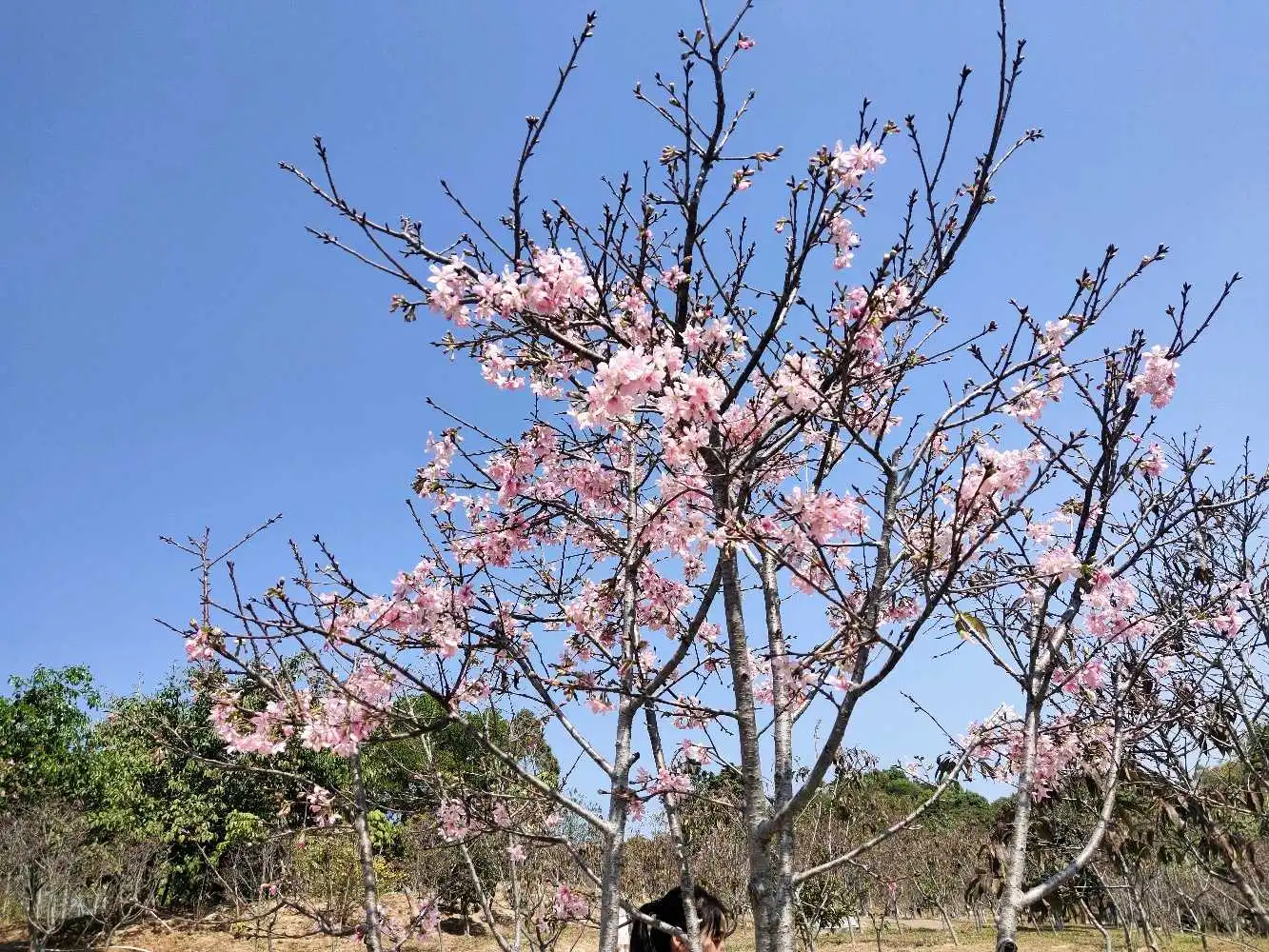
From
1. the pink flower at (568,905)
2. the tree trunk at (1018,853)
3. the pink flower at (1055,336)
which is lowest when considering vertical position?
the pink flower at (568,905)

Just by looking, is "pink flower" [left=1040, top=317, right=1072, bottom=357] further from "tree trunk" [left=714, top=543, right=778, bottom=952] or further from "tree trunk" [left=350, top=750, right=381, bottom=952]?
"tree trunk" [left=350, top=750, right=381, bottom=952]

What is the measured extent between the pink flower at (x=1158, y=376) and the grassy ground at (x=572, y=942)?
15883 mm

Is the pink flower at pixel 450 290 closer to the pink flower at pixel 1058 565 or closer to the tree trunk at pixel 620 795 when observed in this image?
the tree trunk at pixel 620 795

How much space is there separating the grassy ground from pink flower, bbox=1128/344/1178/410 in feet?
52.1

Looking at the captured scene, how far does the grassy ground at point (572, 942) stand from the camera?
1706 cm

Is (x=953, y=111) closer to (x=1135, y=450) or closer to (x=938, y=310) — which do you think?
(x=938, y=310)

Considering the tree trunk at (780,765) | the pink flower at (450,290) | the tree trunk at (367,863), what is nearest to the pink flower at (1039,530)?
the tree trunk at (780,765)

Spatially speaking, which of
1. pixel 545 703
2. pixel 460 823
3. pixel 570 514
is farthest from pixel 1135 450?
pixel 460 823

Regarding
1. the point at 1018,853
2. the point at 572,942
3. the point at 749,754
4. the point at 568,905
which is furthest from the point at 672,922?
the point at 572,942

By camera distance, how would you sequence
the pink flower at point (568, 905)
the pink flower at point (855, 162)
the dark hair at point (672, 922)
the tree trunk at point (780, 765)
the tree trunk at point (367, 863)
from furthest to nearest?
1. the pink flower at point (568, 905)
2. the tree trunk at point (367, 863)
3. the dark hair at point (672, 922)
4. the pink flower at point (855, 162)
5. the tree trunk at point (780, 765)

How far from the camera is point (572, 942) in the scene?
63.0 ft

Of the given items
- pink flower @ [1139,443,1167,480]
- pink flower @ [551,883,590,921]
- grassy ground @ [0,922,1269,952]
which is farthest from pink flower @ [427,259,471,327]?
grassy ground @ [0,922,1269,952]

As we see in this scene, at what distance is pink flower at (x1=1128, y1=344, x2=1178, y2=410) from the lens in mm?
2744

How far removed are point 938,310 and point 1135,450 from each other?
849mm
